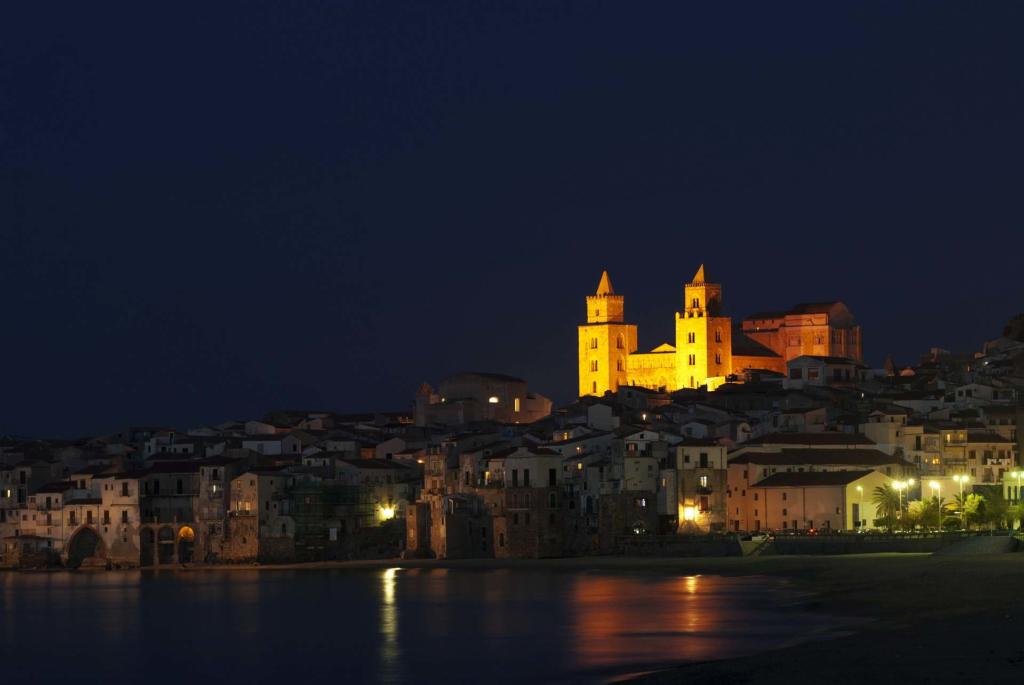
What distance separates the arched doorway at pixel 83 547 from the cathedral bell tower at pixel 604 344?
68.8 metres

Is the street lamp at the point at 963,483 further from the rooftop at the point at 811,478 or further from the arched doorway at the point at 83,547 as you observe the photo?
the arched doorway at the point at 83,547

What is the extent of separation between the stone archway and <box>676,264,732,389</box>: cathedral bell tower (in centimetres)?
6604

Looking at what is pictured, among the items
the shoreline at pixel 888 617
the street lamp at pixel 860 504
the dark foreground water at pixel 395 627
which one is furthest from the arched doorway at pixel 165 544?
the street lamp at pixel 860 504

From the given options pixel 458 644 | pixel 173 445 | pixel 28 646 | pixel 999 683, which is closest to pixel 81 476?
pixel 173 445

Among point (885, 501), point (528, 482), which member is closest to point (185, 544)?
point (528, 482)

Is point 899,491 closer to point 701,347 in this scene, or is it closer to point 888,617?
point 888,617

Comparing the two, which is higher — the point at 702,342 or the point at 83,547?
the point at 702,342

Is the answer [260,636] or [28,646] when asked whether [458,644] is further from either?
[28,646]

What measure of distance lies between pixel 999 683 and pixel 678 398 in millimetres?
93273

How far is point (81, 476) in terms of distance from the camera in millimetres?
101938

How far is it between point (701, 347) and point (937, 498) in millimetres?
72889

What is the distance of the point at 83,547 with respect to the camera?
9919 cm

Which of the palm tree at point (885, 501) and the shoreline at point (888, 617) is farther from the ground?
the palm tree at point (885, 501)

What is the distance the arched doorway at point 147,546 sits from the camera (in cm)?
9781
